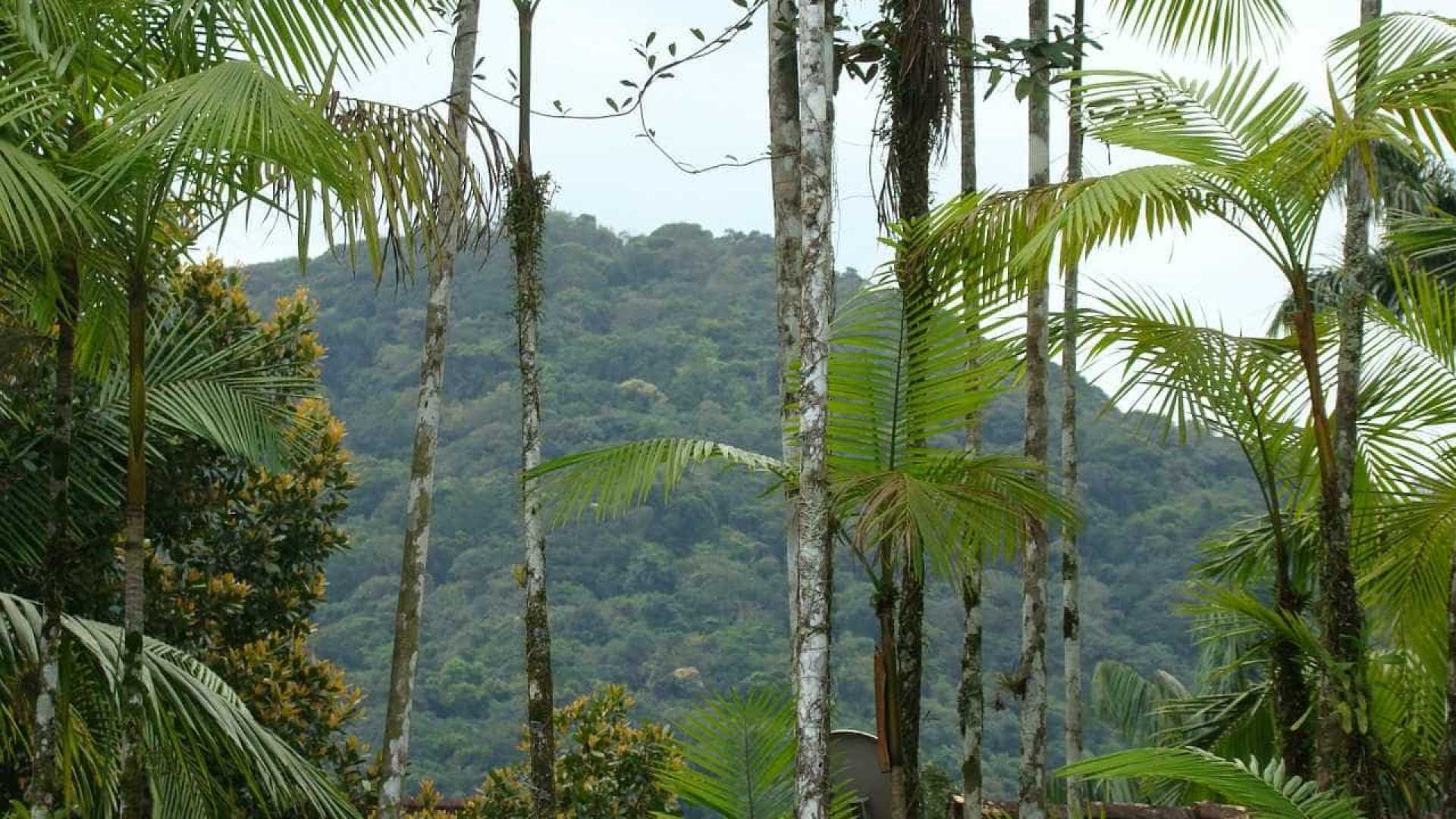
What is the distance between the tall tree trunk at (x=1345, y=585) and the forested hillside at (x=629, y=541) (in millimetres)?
10645

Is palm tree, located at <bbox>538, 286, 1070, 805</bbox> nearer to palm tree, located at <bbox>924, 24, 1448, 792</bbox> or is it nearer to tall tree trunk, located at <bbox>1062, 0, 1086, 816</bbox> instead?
palm tree, located at <bbox>924, 24, 1448, 792</bbox>

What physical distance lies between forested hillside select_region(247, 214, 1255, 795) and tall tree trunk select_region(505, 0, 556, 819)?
7.57 m

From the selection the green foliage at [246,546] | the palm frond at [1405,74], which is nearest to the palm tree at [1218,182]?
the palm frond at [1405,74]

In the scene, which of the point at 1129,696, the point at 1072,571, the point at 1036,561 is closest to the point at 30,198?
the point at 1036,561

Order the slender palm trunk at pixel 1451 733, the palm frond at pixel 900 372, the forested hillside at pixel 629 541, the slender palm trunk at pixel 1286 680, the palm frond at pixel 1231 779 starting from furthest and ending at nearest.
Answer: the forested hillside at pixel 629 541, the slender palm trunk at pixel 1286 680, the palm frond at pixel 900 372, the slender palm trunk at pixel 1451 733, the palm frond at pixel 1231 779

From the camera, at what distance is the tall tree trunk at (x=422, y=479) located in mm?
7945

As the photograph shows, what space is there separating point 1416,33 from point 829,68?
2.44 meters

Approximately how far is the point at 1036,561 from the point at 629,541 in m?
15.6

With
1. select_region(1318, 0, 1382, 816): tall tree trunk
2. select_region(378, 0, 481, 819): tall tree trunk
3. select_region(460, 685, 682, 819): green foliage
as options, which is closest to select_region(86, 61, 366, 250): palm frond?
select_region(378, 0, 481, 819): tall tree trunk

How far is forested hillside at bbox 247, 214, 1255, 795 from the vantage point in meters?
20.0

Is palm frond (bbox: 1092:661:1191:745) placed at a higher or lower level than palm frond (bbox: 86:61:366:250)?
lower

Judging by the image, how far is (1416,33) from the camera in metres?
6.50

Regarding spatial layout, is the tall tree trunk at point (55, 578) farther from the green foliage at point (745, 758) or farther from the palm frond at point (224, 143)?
the green foliage at point (745, 758)

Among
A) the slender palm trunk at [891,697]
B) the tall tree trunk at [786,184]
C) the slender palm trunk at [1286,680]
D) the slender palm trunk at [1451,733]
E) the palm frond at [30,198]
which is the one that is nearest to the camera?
the palm frond at [30,198]
